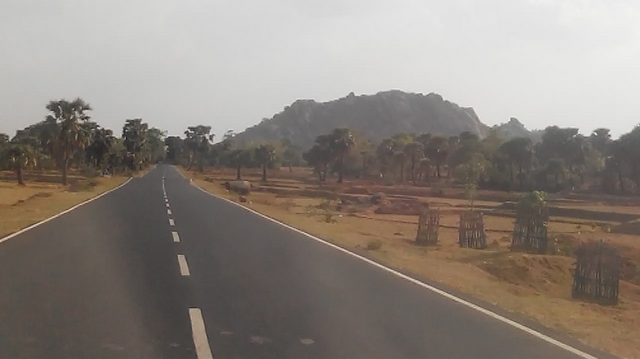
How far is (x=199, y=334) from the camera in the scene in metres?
7.17

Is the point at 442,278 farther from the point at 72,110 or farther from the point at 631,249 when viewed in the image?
the point at 72,110

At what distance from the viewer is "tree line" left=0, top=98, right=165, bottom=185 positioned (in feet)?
204

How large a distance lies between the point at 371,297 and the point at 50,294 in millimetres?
4588

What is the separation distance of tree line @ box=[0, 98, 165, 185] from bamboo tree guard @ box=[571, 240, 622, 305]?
54.8 m

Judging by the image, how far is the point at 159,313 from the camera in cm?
817

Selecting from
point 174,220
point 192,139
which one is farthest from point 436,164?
point 174,220

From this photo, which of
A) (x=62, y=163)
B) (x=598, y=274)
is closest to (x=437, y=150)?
(x=62, y=163)

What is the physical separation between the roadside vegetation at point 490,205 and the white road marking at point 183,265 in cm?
432

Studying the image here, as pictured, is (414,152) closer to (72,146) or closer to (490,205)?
(490,205)

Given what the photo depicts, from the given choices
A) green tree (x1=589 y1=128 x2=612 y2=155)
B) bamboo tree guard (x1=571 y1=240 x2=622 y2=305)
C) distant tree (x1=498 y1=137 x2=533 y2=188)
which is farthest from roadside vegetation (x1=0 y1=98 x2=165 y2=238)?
green tree (x1=589 y1=128 x2=612 y2=155)

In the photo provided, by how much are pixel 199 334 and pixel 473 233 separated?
743 inches

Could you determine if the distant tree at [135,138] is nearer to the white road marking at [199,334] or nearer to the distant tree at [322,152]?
the distant tree at [322,152]

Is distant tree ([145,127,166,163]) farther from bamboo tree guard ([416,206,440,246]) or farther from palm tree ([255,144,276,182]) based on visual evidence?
bamboo tree guard ([416,206,440,246])

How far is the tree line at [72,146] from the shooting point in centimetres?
6206
